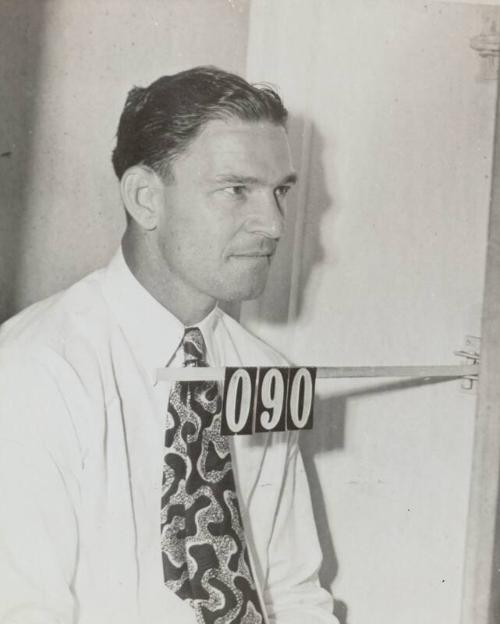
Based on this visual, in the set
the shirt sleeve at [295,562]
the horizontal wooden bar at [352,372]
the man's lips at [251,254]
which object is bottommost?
the shirt sleeve at [295,562]

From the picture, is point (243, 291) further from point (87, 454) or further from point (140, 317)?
point (87, 454)

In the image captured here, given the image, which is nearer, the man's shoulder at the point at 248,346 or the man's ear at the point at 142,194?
the man's ear at the point at 142,194

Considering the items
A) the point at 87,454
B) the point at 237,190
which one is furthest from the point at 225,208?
the point at 87,454

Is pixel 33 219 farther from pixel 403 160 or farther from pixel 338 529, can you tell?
pixel 338 529

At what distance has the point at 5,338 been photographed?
3.32 ft

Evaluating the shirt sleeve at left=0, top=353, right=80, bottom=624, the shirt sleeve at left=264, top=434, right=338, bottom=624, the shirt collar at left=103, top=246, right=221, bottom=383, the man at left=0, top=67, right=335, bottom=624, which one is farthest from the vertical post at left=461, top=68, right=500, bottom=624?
the shirt sleeve at left=0, top=353, right=80, bottom=624

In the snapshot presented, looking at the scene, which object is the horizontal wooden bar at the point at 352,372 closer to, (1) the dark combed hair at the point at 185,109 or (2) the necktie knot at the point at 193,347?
(2) the necktie knot at the point at 193,347

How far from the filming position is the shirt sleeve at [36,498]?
889mm

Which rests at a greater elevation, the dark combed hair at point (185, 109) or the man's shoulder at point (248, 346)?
the dark combed hair at point (185, 109)

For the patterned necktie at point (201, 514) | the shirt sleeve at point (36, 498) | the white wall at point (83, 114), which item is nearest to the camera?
the shirt sleeve at point (36, 498)

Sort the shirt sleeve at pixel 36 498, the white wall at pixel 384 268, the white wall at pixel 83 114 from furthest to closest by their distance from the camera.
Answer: the white wall at pixel 384 268, the white wall at pixel 83 114, the shirt sleeve at pixel 36 498

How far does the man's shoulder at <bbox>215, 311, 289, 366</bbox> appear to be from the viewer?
120cm

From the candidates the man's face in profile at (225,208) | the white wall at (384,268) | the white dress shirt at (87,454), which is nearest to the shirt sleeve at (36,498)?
the white dress shirt at (87,454)

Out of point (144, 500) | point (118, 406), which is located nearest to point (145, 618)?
point (144, 500)
